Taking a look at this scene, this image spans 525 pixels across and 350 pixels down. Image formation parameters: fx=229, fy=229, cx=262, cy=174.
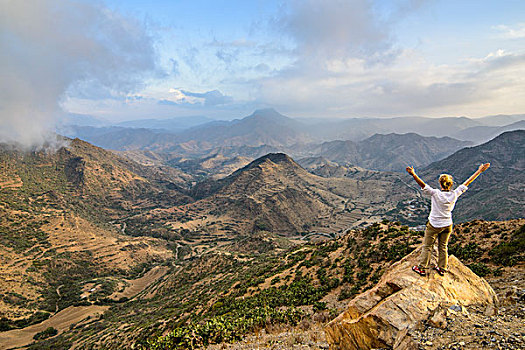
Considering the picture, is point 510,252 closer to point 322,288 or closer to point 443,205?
point 443,205

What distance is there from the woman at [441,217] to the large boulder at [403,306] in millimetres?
435

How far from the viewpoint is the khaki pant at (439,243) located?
8273mm

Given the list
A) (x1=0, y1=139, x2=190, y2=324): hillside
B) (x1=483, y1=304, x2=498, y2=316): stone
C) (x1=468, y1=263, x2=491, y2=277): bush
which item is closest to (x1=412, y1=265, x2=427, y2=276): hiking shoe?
(x1=483, y1=304, x2=498, y2=316): stone

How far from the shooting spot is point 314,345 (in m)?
10.5

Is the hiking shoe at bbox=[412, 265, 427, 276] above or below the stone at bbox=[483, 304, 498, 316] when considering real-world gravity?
above

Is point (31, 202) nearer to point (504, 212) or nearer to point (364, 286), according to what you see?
point (364, 286)

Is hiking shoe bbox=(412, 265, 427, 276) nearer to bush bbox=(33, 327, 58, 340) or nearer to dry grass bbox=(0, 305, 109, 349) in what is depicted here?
dry grass bbox=(0, 305, 109, 349)

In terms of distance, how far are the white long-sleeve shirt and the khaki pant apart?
0.25 m

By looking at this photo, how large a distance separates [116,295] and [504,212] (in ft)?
577

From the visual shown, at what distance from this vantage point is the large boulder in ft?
24.0

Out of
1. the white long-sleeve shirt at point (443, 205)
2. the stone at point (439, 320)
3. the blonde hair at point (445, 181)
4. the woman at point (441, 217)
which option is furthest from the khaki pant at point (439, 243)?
the stone at point (439, 320)

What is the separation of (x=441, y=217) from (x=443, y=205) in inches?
19.7

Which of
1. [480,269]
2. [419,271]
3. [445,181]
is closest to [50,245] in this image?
[419,271]

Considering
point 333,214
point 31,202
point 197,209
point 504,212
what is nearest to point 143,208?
point 197,209
